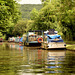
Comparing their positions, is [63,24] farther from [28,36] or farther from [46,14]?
[46,14]

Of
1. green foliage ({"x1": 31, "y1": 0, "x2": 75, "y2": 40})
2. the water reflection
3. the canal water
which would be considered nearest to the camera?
the canal water

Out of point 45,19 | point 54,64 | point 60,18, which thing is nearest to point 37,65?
point 54,64

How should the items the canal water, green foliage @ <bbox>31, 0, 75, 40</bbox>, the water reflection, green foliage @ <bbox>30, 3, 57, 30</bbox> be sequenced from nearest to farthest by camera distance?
the canal water
the water reflection
green foliage @ <bbox>31, 0, 75, 40</bbox>
green foliage @ <bbox>30, 3, 57, 30</bbox>

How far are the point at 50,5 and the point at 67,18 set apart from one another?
35.2 metres

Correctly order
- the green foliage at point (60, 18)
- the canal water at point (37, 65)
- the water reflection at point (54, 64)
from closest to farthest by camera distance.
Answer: the canal water at point (37, 65), the water reflection at point (54, 64), the green foliage at point (60, 18)

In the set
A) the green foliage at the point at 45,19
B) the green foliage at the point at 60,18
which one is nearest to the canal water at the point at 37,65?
the green foliage at the point at 60,18

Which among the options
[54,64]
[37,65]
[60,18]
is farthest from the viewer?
[60,18]

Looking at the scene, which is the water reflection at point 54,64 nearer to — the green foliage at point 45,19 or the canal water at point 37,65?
the canal water at point 37,65

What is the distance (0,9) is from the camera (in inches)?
1625

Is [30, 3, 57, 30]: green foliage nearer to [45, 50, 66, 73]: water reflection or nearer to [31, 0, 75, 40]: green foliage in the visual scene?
[31, 0, 75, 40]: green foliage

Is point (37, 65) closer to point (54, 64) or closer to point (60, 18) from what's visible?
point (54, 64)

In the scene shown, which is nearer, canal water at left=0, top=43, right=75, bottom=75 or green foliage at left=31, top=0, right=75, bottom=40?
canal water at left=0, top=43, right=75, bottom=75

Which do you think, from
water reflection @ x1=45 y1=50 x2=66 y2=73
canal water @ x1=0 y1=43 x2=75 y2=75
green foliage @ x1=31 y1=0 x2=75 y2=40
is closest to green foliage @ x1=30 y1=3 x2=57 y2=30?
green foliage @ x1=31 y1=0 x2=75 y2=40

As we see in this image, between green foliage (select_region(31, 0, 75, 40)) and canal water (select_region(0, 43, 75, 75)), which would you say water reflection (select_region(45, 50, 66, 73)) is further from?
green foliage (select_region(31, 0, 75, 40))
